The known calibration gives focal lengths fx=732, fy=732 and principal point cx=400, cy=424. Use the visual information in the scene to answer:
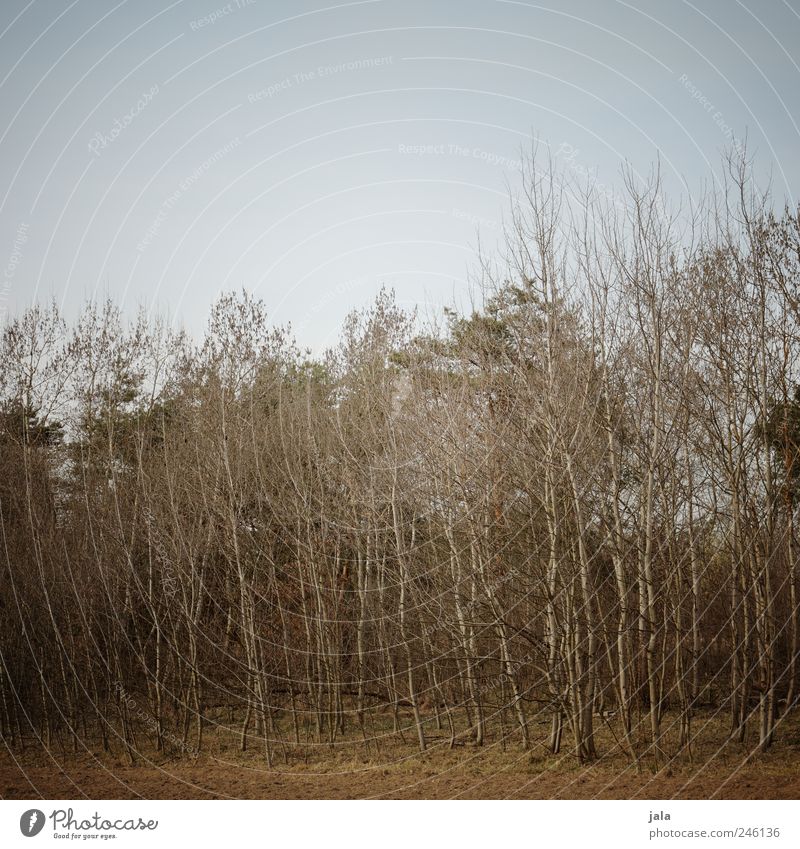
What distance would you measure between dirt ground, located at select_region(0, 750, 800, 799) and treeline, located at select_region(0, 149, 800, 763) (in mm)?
426

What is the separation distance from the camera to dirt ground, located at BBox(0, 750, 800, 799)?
7.42 m

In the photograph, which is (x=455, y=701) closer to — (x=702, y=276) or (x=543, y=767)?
(x=543, y=767)

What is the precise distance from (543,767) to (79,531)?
25.7ft

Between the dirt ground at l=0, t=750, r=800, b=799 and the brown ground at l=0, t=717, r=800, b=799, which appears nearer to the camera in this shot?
the dirt ground at l=0, t=750, r=800, b=799

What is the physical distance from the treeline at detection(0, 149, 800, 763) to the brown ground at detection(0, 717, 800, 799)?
12.5 inches

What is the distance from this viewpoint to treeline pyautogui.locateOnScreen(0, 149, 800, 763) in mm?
8539

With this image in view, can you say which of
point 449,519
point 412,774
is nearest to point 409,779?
point 412,774

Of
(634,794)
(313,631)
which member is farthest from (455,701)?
(634,794)

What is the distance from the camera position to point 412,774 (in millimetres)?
9000

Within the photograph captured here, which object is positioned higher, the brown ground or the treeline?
the treeline

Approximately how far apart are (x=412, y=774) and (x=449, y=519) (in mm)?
3165

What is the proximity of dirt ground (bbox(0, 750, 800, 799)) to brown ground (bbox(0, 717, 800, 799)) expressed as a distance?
12mm

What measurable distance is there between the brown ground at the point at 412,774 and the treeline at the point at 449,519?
318 millimetres

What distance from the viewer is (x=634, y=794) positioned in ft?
23.9
